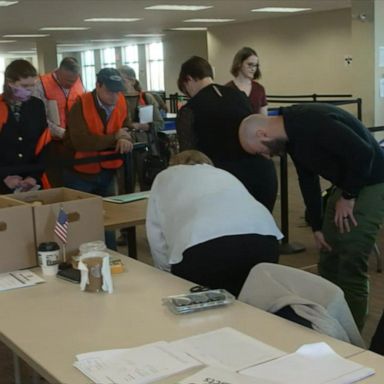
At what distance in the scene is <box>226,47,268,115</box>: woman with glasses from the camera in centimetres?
504

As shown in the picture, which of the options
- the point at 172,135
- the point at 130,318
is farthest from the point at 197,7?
the point at 130,318

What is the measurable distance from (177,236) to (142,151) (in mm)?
3241

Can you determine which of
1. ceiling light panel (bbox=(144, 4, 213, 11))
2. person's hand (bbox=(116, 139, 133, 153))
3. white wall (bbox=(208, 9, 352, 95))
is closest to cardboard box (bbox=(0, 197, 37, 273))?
person's hand (bbox=(116, 139, 133, 153))

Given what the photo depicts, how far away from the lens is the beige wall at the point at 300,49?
1213 centimetres

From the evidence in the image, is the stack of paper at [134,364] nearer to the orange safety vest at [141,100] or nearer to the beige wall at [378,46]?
the orange safety vest at [141,100]

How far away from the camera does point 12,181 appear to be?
139 inches

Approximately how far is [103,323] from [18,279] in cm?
57

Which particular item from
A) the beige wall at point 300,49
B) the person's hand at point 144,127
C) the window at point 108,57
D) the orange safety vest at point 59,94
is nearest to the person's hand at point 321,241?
the orange safety vest at point 59,94

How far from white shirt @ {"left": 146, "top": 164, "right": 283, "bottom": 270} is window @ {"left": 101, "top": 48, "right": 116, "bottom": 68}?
2041 cm

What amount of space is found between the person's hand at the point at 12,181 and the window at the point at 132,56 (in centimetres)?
1802

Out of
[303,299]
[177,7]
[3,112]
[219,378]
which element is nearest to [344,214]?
[303,299]

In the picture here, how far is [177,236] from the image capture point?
7.91 feet

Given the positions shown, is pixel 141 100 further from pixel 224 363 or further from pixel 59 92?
pixel 224 363

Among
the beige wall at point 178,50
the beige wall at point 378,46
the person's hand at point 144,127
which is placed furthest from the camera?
the beige wall at point 178,50
